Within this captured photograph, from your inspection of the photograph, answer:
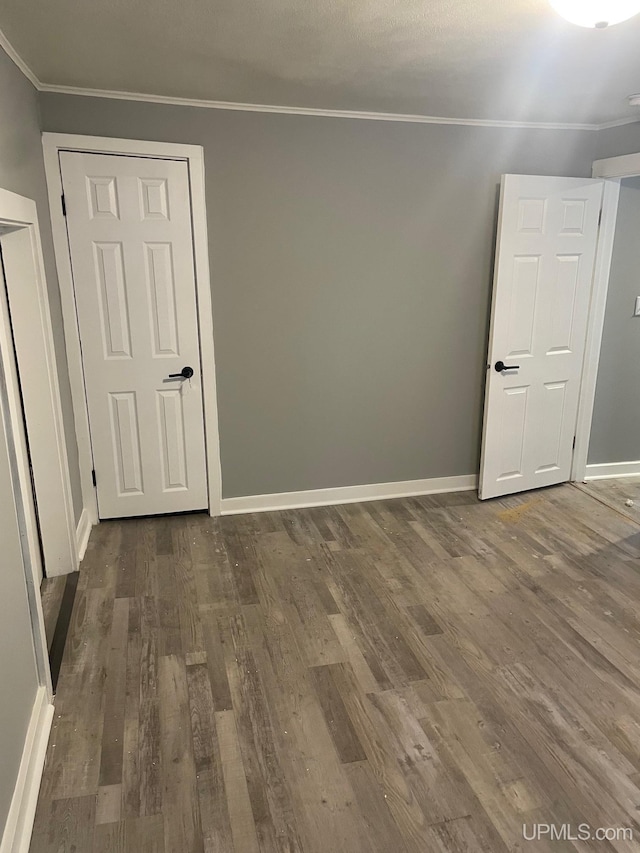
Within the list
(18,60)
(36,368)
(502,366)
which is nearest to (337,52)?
(18,60)

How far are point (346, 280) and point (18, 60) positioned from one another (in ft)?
6.36

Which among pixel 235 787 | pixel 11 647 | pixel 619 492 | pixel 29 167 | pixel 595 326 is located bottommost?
pixel 235 787

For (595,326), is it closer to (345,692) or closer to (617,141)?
(617,141)

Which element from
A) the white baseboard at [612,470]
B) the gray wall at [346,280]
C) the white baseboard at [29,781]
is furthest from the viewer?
the white baseboard at [612,470]

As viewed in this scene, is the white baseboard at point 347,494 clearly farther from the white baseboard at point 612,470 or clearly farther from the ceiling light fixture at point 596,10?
the ceiling light fixture at point 596,10

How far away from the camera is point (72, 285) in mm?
3264

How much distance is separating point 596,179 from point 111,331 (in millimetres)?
3131

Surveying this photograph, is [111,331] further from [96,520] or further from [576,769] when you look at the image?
[576,769]

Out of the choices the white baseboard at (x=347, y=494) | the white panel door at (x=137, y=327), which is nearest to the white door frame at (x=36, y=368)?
the white panel door at (x=137, y=327)

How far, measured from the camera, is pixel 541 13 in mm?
1998

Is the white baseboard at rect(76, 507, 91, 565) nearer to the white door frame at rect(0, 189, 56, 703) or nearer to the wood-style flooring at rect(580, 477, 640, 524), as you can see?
the white door frame at rect(0, 189, 56, 703)

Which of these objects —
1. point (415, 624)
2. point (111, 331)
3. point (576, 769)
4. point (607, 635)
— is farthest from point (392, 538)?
point (111, 331)

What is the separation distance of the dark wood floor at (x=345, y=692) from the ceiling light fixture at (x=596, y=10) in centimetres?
228

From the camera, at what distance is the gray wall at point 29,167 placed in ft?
7.54
